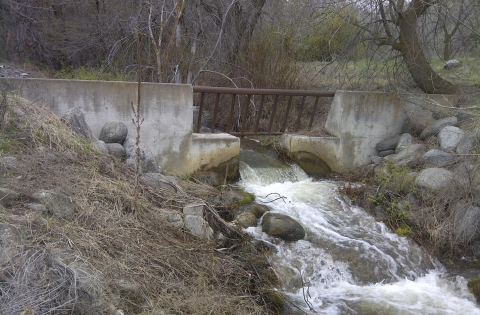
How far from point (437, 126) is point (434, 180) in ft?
5.69

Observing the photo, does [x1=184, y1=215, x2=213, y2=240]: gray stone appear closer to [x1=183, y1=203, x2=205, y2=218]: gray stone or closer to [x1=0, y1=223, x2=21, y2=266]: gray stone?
[x1=183, y1=203, x2=205, y2=218]: gray stone

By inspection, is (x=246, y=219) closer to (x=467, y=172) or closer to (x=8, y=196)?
(x=8, y=196)

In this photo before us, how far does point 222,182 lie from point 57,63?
929 cm

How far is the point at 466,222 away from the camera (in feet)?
23.5

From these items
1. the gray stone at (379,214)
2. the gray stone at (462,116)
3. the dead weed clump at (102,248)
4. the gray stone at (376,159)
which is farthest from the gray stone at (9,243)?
the gray stone at (462,116)

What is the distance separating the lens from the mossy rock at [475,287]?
6141mm

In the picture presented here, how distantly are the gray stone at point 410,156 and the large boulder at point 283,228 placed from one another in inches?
113

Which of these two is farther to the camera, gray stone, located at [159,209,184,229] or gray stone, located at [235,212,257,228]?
gray stone, located at [235,212,257,228]

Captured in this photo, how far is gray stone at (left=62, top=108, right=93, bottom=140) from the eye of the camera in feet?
22.9

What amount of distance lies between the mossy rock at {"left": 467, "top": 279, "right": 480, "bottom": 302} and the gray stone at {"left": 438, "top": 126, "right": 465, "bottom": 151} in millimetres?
2884

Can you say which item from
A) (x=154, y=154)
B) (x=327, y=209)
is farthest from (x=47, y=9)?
(x=327, y=209)

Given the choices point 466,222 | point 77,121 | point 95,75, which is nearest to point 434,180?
point 466,222

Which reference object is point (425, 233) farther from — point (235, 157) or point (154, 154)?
point (154, 154)

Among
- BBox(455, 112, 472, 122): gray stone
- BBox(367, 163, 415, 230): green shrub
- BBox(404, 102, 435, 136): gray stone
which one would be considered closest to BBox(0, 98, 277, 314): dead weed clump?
BBox(367, 163, 415, 230): green shrub
